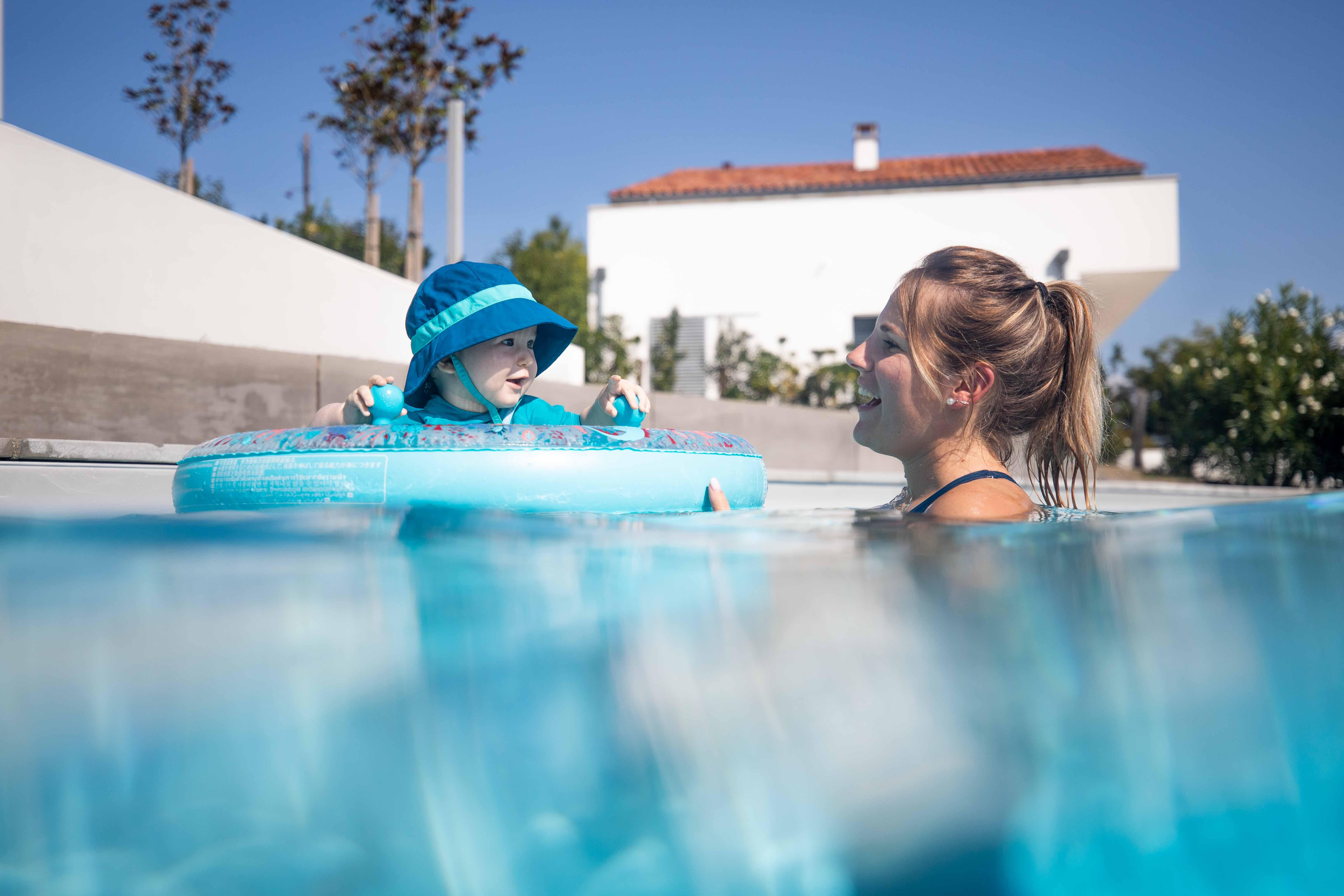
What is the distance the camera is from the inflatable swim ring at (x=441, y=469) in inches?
112

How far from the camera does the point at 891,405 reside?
2.37 m

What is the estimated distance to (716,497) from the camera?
3.44 metres

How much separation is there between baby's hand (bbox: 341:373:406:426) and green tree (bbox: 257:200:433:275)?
617 inches

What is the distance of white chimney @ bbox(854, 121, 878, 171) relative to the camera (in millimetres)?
19953

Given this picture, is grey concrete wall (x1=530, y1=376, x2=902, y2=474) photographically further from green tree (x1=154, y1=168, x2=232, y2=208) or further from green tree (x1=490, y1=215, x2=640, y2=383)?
green tree (x1=154, y1=168, x2=232, y2=208)

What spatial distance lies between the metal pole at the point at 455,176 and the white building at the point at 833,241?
8077mm

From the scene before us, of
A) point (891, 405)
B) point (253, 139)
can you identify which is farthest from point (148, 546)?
point (253, 139)

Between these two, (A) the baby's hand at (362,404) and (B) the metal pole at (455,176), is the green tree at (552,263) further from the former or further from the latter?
(A) the baby's hand at (362,404)

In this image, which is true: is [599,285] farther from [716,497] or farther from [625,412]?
[716,497]

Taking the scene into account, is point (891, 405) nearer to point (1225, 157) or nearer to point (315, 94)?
point (1225, 157)

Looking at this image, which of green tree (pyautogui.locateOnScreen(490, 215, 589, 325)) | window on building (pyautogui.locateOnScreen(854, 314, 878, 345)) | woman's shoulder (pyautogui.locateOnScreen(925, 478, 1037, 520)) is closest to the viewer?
woman's shoulder (pyautogui.locateOnScreen(925, 478, 1037, 520))

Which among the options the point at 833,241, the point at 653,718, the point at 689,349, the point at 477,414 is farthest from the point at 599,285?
the point at 653,718

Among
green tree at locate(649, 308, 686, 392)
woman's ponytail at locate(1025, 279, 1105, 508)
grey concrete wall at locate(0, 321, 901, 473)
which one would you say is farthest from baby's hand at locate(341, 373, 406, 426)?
green tree at locate(649, 308, 686, 392)

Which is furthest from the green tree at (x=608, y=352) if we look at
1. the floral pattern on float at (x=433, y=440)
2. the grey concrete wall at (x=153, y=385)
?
the floral pattern on float at (x=433, y=440)
